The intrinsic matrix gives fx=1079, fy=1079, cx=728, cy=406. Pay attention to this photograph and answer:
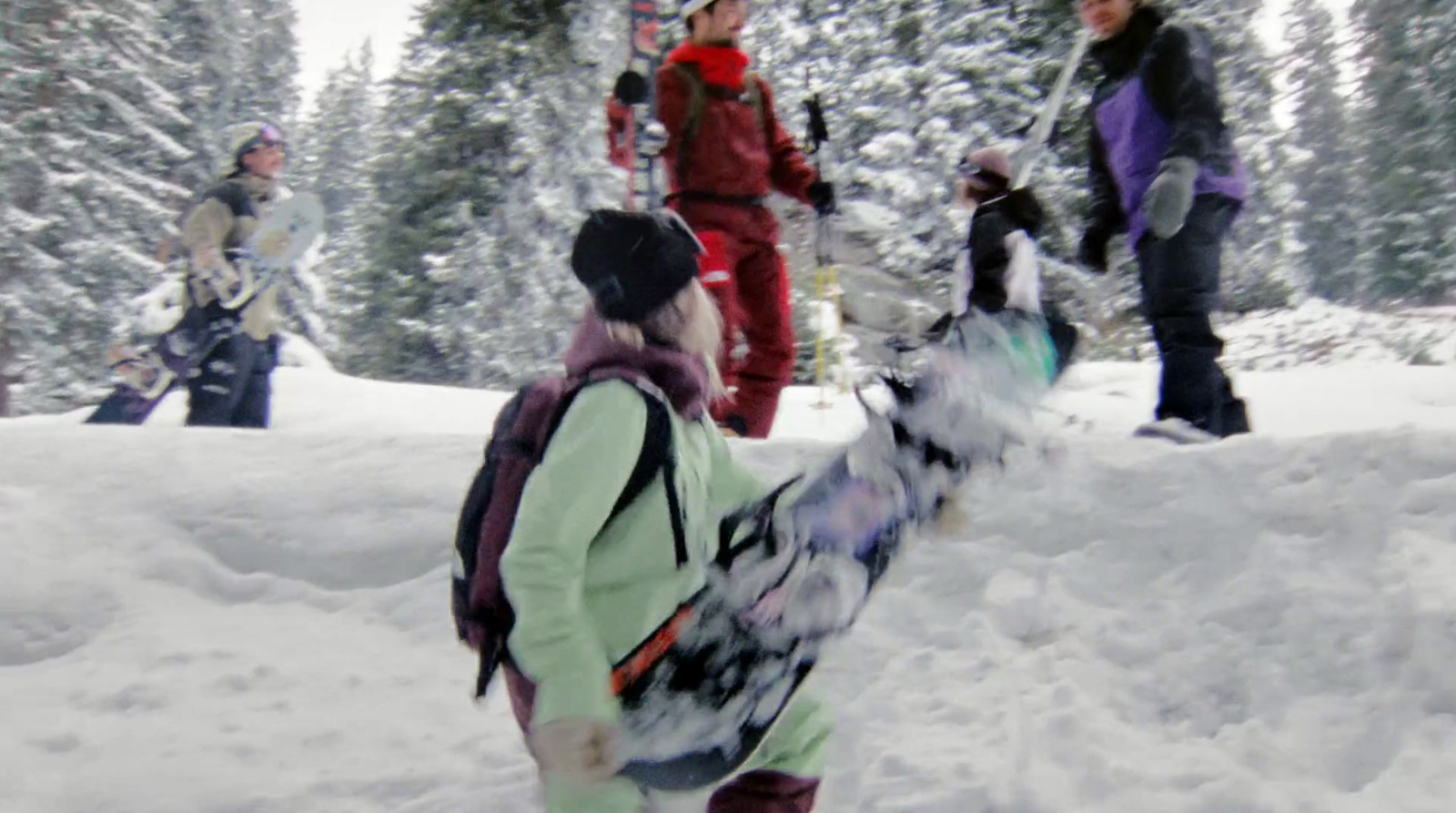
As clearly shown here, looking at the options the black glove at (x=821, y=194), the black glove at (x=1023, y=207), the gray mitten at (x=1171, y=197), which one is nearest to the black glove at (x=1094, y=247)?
the gray mitten at (x=1171, y=197)

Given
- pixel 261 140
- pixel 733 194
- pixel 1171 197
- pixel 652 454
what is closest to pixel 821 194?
pixel 733 194

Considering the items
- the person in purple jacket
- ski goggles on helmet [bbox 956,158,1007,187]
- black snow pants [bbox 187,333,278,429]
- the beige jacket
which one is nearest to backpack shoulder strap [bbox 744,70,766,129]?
ski goggles on helmet [bbox 956,158,1007,187]

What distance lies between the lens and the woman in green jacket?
61.5 inches

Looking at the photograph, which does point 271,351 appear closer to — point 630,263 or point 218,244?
point 218,244

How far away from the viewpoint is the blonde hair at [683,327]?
180 centimetres

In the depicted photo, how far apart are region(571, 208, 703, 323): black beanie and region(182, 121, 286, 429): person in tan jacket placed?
532cm

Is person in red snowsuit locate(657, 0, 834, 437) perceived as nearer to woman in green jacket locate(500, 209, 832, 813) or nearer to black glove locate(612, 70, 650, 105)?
black glove locate(612, 70, 650, 105)

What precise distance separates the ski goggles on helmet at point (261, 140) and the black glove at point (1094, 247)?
15.2ft

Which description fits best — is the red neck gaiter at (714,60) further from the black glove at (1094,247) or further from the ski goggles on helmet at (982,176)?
the black glove at (1094,247)

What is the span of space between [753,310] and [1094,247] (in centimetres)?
154

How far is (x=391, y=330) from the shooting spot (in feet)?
61.1

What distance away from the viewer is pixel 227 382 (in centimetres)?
654

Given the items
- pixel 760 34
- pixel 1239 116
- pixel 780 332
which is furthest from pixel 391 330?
pixel 780 332

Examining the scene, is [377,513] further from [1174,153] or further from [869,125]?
[869,125]
